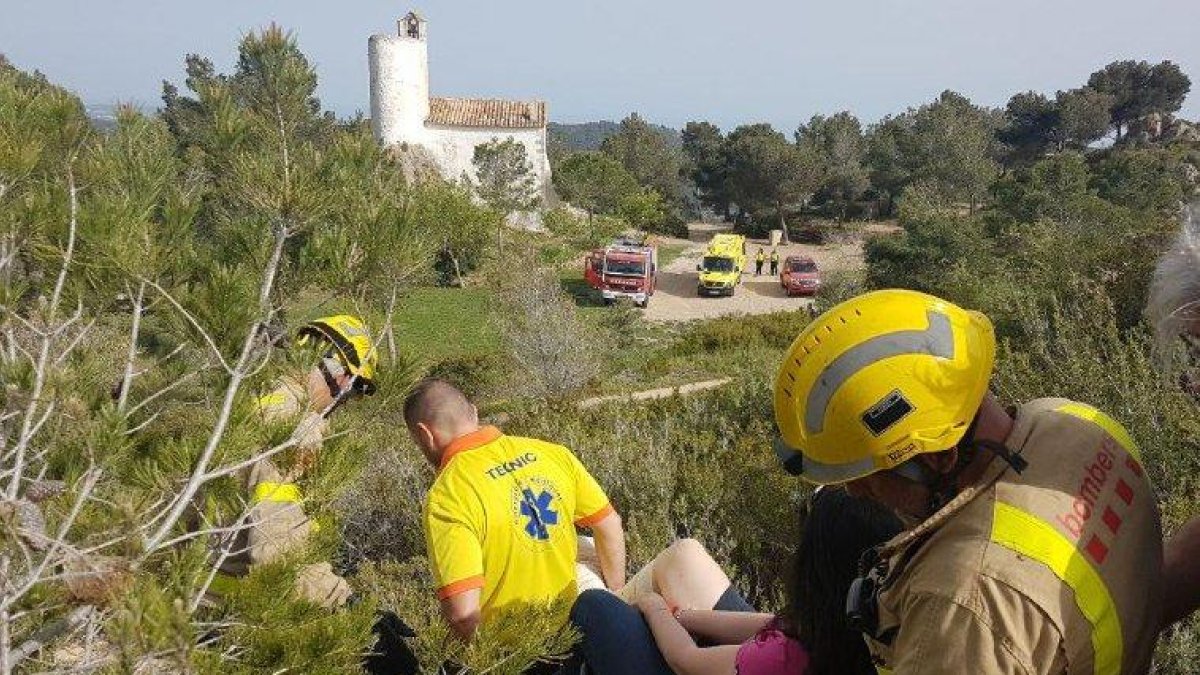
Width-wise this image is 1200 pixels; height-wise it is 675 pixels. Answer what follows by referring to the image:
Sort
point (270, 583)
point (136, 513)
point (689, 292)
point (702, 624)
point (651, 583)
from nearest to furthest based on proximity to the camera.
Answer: point (136, 513) < point (270, 583) < point (702, 624) < point (651, 583) < point (689, 292)

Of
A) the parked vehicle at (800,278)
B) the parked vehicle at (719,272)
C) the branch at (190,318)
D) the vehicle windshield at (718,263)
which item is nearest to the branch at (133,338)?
the branch at (190,318)

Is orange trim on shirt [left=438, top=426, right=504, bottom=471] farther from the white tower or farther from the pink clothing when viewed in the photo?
the white tower

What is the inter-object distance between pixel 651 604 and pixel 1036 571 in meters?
1.50

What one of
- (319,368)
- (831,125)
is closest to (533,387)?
(319,368)

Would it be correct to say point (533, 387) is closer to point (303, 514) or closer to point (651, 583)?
point (651, 583)

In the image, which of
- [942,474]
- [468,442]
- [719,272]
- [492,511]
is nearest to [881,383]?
[942,474]

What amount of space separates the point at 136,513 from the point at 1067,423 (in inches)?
68.5

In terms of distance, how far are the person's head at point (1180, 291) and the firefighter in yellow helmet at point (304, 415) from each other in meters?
1.60

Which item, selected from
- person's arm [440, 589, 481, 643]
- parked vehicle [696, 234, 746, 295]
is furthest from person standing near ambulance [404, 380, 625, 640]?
parked vehicle [696, 234, 746, 295]

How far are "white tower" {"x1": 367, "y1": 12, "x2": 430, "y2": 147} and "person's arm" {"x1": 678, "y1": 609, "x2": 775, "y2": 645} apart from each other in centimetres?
4615

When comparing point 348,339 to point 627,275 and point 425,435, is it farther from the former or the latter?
point 627,275

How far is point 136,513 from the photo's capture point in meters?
1.51

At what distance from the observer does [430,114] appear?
1893 inches

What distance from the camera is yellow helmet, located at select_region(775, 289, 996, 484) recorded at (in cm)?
163
